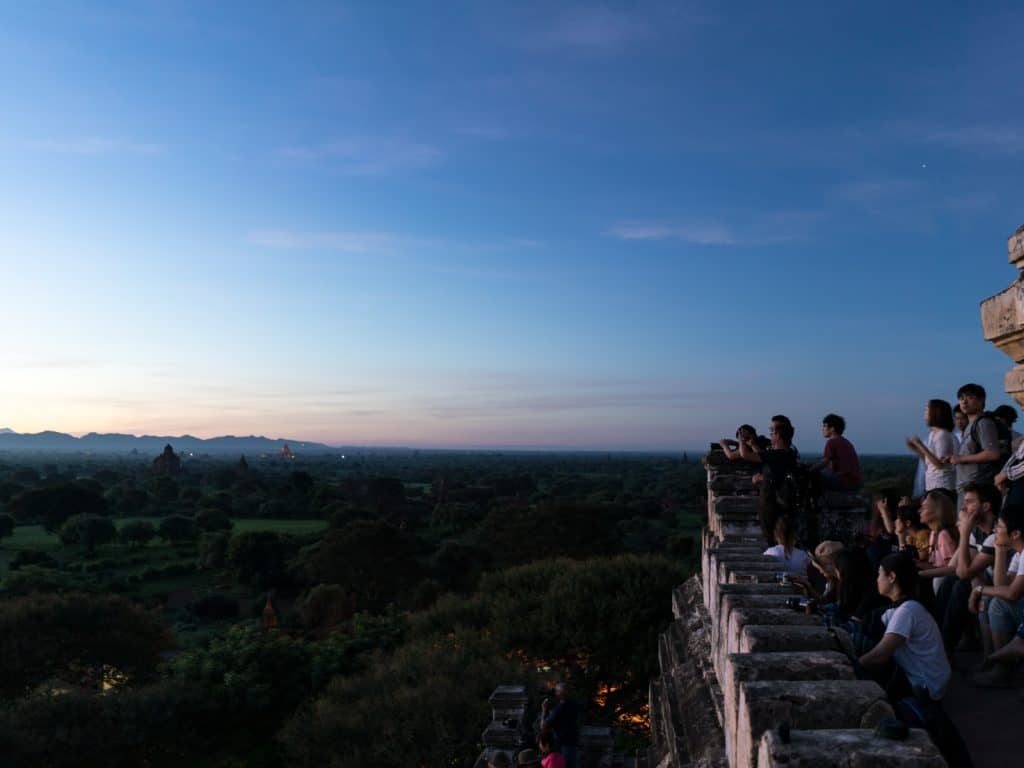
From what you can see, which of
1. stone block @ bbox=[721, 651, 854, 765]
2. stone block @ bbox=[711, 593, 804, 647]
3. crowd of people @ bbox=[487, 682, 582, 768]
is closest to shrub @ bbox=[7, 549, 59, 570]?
crowd of people @ bbox=[487, 682, 582, 768]

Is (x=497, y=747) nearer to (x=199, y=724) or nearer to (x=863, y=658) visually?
(x=863, y=658)

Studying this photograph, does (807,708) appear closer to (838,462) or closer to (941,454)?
(941,454)

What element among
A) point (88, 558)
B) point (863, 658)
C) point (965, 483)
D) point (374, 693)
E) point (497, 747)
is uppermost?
point (965, 483)

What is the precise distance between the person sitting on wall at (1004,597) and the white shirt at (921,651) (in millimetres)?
982

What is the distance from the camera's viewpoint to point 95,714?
53.6 ft

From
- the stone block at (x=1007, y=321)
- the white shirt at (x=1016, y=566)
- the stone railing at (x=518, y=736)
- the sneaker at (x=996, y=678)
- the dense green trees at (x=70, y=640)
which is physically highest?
the stone block at (x=1007, y=321)

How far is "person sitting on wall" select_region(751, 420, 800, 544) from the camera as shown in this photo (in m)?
7.57

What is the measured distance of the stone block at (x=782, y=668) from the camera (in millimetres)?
3568

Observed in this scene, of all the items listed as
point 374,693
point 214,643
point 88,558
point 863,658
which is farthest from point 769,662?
point 88,558

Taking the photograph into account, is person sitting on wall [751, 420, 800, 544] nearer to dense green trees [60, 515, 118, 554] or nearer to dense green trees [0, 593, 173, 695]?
dense green trees [0, 593, 173, 695]

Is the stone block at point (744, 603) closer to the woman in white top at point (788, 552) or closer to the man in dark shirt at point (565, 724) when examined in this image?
the woman in white top at point (788, 552)

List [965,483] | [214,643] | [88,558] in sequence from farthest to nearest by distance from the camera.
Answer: [88,558], [214,643], [965,483]

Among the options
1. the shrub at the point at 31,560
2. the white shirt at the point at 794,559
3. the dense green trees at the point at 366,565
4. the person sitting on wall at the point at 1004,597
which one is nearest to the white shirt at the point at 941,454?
the white shirt at the point at 794,559

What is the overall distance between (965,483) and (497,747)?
20.8 ft
